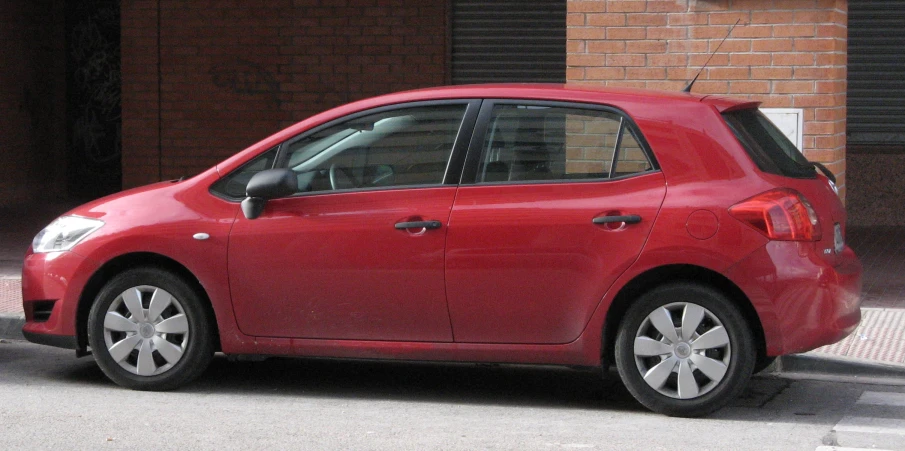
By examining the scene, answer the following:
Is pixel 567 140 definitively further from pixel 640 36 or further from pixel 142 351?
pixel 640 36

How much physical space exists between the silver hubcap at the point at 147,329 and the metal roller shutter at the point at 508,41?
7993 millimetres

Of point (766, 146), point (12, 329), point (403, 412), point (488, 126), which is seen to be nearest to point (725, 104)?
point (766, 146)

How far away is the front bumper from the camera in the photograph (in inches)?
268

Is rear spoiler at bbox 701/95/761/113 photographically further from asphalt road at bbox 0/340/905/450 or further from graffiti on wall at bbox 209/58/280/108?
graffiti on wall at bbox 209/58/280/108

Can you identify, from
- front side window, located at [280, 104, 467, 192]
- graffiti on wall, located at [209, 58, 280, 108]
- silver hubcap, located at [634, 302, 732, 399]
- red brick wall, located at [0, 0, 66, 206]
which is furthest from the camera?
red brick wall, located at [0, 0, 66, 206]

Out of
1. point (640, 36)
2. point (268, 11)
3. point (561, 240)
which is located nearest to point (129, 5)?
point (268, 11)

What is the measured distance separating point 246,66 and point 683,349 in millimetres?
9577

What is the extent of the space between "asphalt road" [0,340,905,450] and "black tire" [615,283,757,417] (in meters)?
0.11

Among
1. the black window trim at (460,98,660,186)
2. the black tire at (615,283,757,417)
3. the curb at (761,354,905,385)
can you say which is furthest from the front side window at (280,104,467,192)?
the curb at (761,354,905,385)

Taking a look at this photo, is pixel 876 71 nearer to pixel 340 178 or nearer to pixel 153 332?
pixel 340 178

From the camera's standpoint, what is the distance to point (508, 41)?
14.4 meters

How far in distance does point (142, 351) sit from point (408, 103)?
1792 millimetres

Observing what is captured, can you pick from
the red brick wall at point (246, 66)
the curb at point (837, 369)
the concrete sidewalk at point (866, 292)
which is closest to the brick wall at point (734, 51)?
the concrete sidewalk at point (866, 292)

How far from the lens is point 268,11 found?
14.8 m
